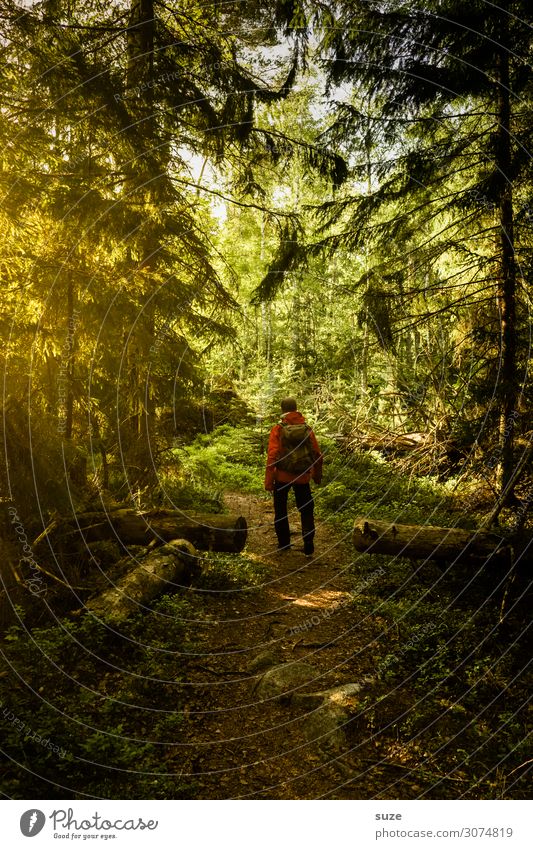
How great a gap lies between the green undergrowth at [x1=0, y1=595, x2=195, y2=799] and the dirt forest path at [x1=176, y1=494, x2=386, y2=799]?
25cm

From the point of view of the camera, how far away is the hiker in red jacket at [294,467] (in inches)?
329

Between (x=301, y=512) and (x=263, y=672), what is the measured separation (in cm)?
361

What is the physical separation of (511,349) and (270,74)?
6868 mm

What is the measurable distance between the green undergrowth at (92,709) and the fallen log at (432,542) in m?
3.12

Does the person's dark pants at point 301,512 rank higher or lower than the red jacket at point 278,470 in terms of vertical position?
lower

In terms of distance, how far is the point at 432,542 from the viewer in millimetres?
6738

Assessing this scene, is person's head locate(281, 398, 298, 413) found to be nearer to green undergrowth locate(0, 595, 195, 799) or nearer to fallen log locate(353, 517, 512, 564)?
fallen log locate(353, 517, 512, 564)

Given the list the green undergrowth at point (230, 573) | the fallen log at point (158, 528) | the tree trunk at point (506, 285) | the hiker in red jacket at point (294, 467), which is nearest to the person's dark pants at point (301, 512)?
the hiker in red jacket at point (294, 467)

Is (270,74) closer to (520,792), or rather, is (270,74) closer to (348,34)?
(348,34)

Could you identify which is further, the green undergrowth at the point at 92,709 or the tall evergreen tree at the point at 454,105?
the tall evergreen tree at the point at 454,105

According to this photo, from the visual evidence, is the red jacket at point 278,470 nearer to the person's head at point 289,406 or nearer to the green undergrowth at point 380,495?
the person's head at point 289,406

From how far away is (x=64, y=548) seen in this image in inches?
246

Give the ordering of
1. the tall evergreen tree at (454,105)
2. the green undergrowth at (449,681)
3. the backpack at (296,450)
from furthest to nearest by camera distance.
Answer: the backpack at (296,450) < the tall evergreen tree at (454,105) < the green undergrowth at (449,681)

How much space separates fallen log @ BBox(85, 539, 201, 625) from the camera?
18.2 ft
